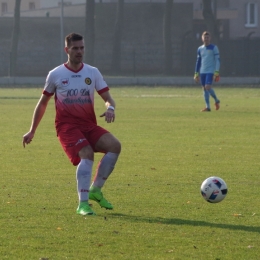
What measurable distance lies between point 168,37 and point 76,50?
163 ft

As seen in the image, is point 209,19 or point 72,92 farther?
point 209,19

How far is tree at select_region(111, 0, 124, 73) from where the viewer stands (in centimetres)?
5847

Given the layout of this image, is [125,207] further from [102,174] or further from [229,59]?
[229,59]

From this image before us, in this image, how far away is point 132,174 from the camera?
11289 mm

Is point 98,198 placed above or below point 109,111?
below

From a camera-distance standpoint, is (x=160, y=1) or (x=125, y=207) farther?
(x=160, y=1)

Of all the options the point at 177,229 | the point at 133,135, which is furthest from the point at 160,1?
the point at 177,229

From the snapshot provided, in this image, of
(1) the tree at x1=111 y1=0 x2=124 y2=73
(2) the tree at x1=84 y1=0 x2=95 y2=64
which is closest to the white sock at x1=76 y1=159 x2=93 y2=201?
(2) the tree at x1=84 y1=0 x2=95 y2=64

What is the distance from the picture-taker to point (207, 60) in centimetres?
2353

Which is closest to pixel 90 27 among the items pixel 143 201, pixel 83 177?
pixel 143 201

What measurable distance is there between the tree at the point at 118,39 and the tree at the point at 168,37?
11.1ft

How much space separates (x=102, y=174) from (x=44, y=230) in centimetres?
141

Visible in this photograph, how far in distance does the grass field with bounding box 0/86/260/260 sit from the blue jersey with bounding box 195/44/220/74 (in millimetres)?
5400

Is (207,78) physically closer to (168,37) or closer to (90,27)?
(90,27)
